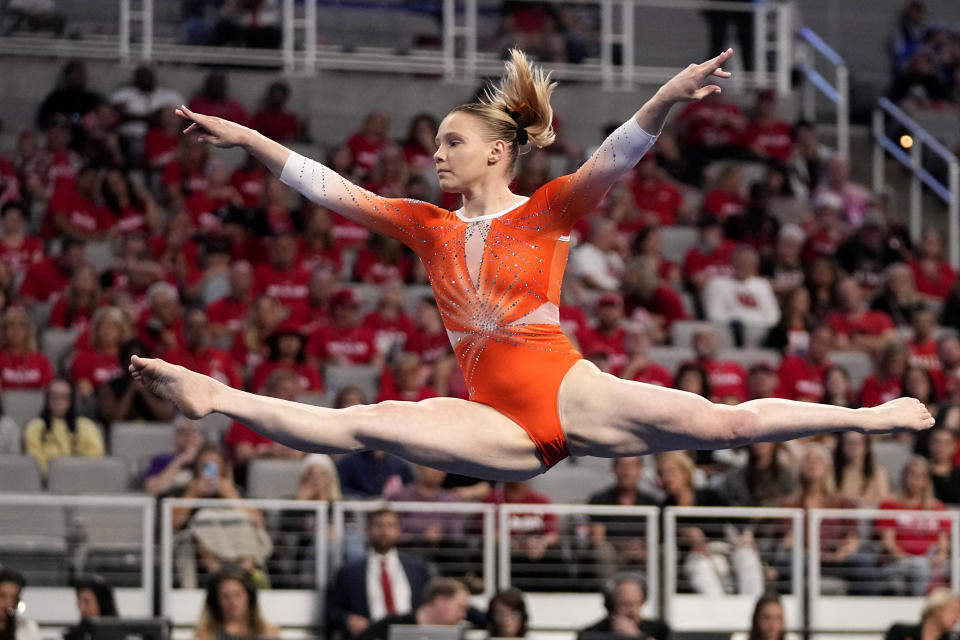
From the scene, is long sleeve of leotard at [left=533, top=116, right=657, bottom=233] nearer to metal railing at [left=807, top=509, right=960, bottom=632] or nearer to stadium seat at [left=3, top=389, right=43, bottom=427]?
metal railing at [left=807, top=509, right=960, bottom=632]

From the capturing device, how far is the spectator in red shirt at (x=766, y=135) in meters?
13.5

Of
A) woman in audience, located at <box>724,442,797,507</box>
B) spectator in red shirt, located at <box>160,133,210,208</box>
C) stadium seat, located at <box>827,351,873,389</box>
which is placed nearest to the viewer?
woman in audience, located at <box>724,442,797,507</box>

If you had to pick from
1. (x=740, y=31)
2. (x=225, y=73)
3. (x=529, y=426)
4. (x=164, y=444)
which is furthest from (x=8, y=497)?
(x=740, y=31)

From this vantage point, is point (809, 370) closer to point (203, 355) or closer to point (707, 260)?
point (707, 260)

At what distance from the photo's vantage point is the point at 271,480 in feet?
29.3

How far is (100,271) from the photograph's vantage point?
423 inches

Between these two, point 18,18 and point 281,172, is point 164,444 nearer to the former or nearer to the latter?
point 281,172

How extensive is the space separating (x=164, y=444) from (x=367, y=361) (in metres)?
1.73

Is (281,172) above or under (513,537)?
above

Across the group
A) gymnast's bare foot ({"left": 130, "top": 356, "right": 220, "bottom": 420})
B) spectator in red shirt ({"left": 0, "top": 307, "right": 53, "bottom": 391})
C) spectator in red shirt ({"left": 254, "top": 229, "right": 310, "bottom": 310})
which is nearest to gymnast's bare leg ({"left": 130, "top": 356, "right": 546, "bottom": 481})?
gymnast's bare foot ({"left": 130, "top": 356, "right": 220, "bottom": 420})

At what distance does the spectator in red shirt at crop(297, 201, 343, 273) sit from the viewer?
11.2 m

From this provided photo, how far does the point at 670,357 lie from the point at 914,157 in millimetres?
5179

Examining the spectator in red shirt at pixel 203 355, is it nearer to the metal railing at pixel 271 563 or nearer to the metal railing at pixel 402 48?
the metal railing at pixel 271 563

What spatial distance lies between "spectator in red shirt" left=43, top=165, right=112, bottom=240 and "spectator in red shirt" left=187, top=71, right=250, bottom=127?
4.28 feet
